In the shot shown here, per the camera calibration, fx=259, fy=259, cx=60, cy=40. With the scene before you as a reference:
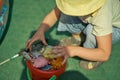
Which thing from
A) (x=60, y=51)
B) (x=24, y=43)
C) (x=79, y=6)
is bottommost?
(x=24, y=43)

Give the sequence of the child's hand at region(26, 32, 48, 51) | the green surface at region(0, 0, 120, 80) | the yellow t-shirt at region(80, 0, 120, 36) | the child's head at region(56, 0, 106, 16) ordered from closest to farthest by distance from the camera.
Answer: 1. the child's head at region(56, 0, 106, 16)
2. the yellow t-shirt at region(80, 0, 120, 36)
3. the child's hand at region(26, 32, 48, 51)
4. the green surface at region(0, 0, 120, 80)

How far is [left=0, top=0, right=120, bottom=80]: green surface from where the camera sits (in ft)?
5.05

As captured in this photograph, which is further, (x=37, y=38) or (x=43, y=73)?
(x=37, y=38)

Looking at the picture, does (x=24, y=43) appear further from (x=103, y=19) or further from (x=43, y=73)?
(x=103, y=19)

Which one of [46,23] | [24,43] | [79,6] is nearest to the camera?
[79,6]

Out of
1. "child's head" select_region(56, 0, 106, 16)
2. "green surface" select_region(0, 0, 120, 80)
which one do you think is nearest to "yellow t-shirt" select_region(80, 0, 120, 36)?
"child's head" select_region(56, 0, 106, 16)

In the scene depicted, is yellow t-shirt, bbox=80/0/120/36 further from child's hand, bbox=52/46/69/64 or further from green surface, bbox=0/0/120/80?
green surface, bbox=0/0/120/80

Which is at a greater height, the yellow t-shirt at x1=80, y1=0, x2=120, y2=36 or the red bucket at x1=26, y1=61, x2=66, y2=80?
the yellow t-shirt at x1=80, y1=0, x2=120, y2=36

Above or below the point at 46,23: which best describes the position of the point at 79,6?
above

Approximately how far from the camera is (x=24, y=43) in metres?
1.69

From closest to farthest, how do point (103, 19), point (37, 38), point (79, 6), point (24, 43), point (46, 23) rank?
point (79, 6) → point (103, 19) → point (37, 38) → point (46, 23) → point (24, 43)

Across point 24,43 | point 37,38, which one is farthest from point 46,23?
point 24,43

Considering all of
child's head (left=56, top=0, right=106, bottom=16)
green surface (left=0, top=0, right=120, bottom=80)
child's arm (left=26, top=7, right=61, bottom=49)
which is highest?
child's head (left=56, top=0, right=106, bottom=16)

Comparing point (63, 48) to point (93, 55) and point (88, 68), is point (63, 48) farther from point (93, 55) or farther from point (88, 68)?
point (88, 68)
